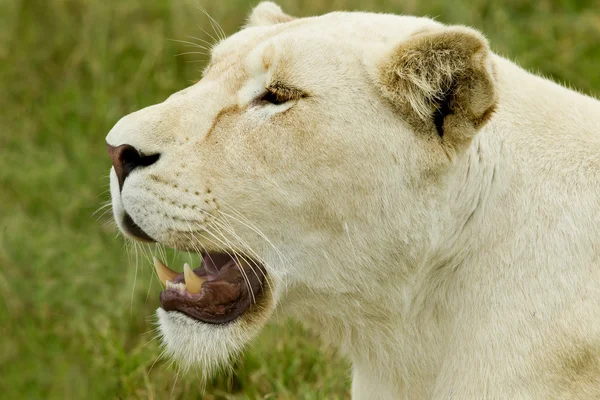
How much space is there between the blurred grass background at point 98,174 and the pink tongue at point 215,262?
1087 mm

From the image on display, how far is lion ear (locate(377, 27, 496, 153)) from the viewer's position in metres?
2.69

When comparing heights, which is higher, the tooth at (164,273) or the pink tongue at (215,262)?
the pink tongue at (215,262)

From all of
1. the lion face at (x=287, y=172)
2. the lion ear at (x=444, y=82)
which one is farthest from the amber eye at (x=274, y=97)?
the lion ear at (x=444, y=82)

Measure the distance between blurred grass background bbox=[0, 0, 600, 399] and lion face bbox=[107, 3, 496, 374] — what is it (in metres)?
1.18

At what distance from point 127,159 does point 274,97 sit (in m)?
0.46

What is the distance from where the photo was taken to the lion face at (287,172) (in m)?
2.84

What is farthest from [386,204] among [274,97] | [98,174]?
[98,174]

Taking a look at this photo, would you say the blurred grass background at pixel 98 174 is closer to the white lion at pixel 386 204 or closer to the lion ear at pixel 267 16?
the white lion at pixel 386 204

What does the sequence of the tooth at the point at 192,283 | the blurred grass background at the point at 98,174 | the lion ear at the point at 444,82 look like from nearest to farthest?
the lion ear at the point at 444,82
the tooth at the point at 192,283
the blurred grass background at the point at 98,174

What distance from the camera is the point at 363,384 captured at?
10.6 feet

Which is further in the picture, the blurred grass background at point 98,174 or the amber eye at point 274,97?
the blurred grass background at point 98,174

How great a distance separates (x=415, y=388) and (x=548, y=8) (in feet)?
14.3

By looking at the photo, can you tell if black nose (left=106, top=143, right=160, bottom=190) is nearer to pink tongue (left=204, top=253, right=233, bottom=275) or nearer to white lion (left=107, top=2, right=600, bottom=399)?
white lion (left=107, top=2, right=600, bottom=399)

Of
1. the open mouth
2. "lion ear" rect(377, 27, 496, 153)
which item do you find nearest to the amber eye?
"lion ear" rect(377, 27, 496, 153)
